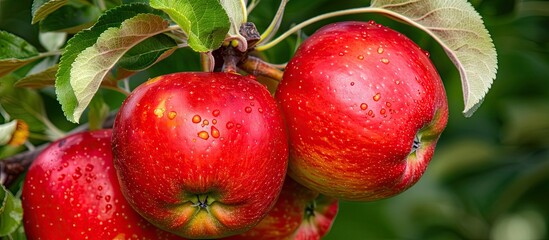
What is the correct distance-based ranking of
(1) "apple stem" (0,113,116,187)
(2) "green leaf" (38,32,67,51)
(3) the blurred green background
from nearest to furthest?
(1) "apple stem" (0,113,116,187) → (2) "green leaf" (38,32,67,51) → (3) the blurred green background

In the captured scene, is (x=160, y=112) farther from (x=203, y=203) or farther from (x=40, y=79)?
(x=40, y=79)

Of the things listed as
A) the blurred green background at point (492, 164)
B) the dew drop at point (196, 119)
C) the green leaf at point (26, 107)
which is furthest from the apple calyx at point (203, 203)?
the blurred green background at point (492, 164)

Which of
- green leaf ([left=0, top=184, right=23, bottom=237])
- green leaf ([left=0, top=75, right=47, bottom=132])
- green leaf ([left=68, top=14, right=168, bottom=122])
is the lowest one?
green leaf ([left=0, top=75, right=47, bottom=132])

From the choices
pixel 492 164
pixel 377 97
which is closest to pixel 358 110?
pixel 377 97

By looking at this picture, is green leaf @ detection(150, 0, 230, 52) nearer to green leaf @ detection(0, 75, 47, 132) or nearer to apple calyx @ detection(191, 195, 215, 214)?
apple calyx @ detection(191, 195, 215, 214)

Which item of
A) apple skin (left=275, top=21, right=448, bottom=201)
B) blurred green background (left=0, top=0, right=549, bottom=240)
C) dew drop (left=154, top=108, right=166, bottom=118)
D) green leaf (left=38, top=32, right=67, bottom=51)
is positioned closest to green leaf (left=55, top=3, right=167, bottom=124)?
dew drop (left=154, top=108, right=166, bottom=118)
